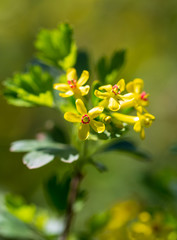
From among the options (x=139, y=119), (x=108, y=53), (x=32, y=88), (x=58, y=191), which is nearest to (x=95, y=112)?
(x=139, y=119)

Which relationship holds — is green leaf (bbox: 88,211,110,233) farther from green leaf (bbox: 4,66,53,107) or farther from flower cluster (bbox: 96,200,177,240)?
green leaf (bbox: 4,66,53,107)

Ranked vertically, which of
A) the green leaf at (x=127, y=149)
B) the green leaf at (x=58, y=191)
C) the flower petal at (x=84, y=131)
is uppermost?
the flower petal at (x=84, y=131)

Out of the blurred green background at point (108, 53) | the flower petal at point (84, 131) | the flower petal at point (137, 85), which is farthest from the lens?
the blurred green background at point (108, 53)

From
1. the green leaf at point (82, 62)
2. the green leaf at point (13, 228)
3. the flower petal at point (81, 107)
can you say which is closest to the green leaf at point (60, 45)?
the green leaf at point (82, 62)

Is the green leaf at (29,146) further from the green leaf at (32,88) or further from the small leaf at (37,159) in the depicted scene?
the green leaf at (32,88)

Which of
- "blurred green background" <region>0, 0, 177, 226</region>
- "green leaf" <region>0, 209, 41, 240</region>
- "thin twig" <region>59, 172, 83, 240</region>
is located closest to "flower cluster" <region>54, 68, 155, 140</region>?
"thin twig" <region>59, 172, 83, 240</region>
